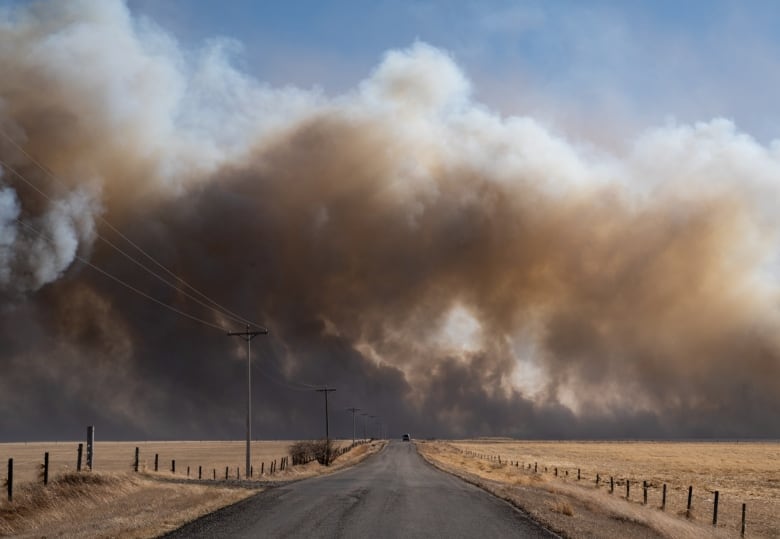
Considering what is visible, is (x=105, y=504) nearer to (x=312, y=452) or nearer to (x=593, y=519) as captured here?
(x=593, y=519)

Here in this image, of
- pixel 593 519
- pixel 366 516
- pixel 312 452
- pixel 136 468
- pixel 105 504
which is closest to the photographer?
pixel 366 516

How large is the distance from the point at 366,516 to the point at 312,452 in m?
67.3

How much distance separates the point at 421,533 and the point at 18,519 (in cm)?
1399

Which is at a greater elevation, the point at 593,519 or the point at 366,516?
the point at 366,516

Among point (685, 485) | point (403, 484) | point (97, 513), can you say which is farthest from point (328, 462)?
point (97, 513)

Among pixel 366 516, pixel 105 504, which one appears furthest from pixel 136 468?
pixel 366 516

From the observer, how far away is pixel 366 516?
955 inches

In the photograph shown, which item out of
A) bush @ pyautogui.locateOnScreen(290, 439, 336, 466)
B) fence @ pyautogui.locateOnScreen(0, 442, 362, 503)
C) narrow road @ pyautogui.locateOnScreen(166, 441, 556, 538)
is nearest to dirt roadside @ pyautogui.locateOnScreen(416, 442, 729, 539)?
narrow road @ pyautogui.locateOnScreen(166, 441, 556, 538)

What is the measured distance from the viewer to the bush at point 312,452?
84438mm

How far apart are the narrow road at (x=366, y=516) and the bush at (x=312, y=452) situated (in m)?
49.5

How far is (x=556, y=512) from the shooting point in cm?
2852

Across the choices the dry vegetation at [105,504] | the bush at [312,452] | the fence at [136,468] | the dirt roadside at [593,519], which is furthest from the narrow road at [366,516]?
the bush at [312,452]

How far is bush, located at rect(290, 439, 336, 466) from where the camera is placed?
277ft

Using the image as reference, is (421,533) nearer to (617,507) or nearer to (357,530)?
(357,530)
